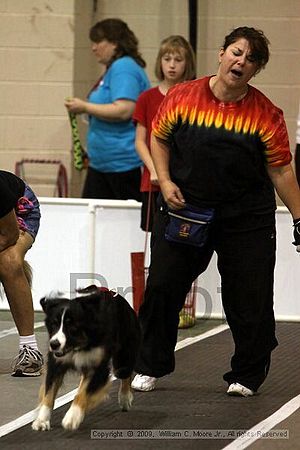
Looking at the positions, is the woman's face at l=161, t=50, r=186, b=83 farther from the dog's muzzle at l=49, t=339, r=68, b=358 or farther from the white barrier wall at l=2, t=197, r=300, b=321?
the dog's muzzle at l=49, t=339, r=68, b=358

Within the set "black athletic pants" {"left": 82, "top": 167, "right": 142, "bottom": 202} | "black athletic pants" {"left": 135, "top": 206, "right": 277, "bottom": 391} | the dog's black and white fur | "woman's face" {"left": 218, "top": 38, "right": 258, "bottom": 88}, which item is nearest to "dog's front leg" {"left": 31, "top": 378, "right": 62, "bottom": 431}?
the dog's black and white fur

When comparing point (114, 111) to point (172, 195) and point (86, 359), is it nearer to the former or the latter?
point (172, 195)

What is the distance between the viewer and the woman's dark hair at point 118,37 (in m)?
7.97

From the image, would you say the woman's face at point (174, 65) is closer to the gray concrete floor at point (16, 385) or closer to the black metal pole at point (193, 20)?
the gray concrete floor at point (16, 385)

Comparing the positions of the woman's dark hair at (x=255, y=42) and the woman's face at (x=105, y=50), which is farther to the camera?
the woman's face at (x=105, y=50)

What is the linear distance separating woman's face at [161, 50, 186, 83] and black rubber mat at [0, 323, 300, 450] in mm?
1662

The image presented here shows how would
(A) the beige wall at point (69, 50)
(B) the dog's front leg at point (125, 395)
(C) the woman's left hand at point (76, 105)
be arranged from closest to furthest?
1. (B) the dog's front leg at point (125, 395)
2. (C) the woman's left hand at point (76, 105)
3. (A) the beige wall at point (69, 50)

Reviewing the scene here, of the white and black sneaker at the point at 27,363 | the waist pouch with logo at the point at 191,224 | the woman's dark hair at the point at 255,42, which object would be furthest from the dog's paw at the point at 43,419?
the woman's dark hair at the point at 255,42

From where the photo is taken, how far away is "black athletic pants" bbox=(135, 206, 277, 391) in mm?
5215

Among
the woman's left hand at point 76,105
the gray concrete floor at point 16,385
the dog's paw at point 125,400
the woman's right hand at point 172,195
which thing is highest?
the woman's left hand at point 76,105

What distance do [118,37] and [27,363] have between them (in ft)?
9.92

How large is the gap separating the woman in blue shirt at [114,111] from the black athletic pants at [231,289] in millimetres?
2734

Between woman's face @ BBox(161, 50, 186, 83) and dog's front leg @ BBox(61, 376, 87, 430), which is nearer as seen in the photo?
dog's front leg @ BBox(61, 376, 87, 430)

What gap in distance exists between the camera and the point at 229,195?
5.12 meters
